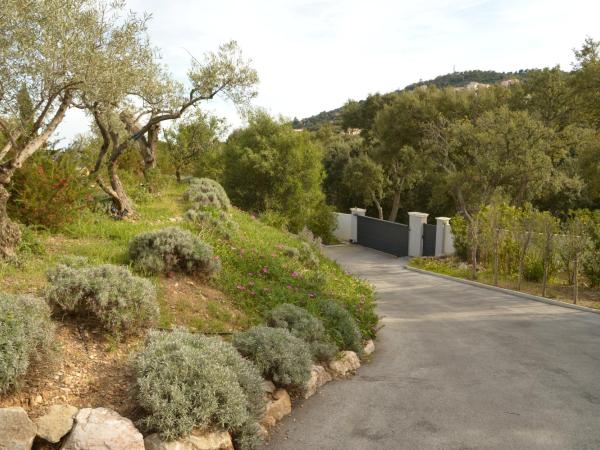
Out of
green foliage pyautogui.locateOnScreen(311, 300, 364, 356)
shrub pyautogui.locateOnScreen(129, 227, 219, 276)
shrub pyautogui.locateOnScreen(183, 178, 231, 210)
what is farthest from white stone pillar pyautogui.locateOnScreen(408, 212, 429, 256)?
shrub pyautogui.locateOnScreen(129, 227, 219, 276)

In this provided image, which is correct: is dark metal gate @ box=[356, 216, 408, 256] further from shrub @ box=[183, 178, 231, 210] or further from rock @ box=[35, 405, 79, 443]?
rock @ box=[35, 405, 79, 443]

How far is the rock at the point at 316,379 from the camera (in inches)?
261

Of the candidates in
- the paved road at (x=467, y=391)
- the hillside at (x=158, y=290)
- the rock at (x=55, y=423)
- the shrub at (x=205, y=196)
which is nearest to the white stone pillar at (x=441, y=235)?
the hillside at (x=158, y=290)

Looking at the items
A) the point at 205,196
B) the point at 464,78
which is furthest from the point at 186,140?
the point at 464,78

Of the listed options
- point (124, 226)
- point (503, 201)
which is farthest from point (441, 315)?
point (503, 201)

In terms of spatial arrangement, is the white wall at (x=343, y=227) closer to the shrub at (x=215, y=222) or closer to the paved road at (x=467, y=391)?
the shrub at (x=215, y=222)

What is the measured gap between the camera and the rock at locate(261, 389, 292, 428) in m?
5.76

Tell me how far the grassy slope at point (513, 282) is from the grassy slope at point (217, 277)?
5628mm

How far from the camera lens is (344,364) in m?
7.68

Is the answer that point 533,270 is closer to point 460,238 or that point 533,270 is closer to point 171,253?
point 460,238

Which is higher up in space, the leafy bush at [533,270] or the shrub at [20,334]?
the shrub at [20,334]

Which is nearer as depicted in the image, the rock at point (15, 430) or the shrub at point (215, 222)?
the rock at point (15, 430)

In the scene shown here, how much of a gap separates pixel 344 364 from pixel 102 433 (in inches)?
161

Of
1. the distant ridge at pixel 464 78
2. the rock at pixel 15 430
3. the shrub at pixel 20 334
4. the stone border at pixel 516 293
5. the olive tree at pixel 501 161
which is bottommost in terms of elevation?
the stone border at pixel 516 293
